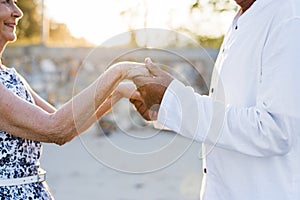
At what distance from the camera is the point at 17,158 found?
89.7 inches

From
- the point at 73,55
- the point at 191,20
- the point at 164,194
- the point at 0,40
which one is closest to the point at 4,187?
the point at 0,40

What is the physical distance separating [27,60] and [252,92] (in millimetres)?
8843

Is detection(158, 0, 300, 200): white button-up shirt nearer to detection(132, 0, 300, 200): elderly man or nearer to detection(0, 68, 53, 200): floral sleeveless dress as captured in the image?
detection(132, 0, 300, 200): elderly man

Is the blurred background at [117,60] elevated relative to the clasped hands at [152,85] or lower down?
elevated

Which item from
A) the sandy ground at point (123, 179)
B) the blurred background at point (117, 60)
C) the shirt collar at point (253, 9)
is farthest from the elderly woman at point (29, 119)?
the sandy ground at point (123, 179)

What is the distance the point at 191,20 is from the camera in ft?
25.3

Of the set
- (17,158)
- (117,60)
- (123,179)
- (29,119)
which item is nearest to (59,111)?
(29,119)

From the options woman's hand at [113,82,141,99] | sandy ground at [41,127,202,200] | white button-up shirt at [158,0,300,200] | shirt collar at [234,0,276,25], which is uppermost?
sandy ground at [41,127,202,200]

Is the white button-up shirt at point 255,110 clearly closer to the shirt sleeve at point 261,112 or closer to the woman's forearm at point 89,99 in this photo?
the shirt sleeve at point 261,112

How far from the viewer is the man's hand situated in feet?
6.43

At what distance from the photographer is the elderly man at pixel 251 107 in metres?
1.83

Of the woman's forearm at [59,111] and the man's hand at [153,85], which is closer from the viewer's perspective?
the man's hand at [153,85]

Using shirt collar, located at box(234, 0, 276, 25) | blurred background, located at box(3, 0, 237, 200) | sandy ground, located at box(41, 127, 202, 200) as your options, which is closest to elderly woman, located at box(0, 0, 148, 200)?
blurred background, located at box(3, 0, 237, 200)

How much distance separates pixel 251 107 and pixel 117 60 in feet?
3.48
